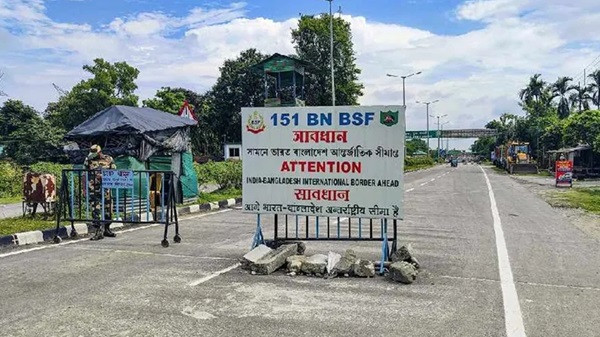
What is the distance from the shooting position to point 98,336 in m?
4.20

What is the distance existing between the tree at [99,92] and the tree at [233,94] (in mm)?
10275

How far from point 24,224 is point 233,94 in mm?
47611

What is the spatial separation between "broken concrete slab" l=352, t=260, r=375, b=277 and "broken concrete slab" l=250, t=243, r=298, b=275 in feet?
3.29

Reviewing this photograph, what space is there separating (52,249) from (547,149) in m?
51.4

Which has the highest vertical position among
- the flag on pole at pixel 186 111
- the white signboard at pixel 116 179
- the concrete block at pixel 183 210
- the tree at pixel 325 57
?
the tree at pixel 325 57

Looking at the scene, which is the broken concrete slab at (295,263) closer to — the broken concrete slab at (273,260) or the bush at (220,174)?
the broken concrete slab at (273,260)

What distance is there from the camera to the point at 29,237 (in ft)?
29.2

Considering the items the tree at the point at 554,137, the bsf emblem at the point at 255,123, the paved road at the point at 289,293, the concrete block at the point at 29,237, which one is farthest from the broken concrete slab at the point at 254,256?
the tree at the point at 554,137

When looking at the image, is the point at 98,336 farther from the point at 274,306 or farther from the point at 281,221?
the point at 281,221

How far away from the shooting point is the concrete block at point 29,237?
876 cm

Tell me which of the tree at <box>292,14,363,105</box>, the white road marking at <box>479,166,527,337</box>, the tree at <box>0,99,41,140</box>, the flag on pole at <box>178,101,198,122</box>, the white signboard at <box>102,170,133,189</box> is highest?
the tree at <box>292,14,363,105</box>

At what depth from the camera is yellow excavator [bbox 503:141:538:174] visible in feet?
144

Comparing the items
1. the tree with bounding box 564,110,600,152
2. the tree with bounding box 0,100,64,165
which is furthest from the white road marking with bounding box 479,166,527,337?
the tree with bounding box 0,100,64,165

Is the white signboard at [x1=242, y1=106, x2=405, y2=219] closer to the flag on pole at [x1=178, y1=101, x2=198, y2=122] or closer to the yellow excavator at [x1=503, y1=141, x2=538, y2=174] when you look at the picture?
the flag on pole at [x1=178, y1=101, x2=198, y2=122]
